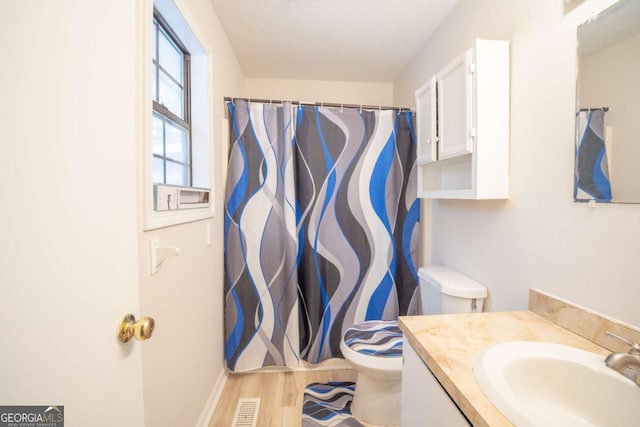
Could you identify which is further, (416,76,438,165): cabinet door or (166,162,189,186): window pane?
(416,76,438,165): cabinet door

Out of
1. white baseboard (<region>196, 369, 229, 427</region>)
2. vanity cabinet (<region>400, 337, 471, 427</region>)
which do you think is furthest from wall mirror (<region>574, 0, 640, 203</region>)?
white baseboard (<region>196, 369, 229, 427</region>)

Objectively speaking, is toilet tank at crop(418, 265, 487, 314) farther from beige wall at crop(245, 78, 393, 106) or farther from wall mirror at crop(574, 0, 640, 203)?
beige wall at crop(245, 78, 393, 106)

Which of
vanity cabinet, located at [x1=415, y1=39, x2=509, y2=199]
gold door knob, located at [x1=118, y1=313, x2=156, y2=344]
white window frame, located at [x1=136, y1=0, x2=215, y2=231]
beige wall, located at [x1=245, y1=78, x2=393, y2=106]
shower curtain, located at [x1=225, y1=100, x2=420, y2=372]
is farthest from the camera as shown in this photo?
beige wall, located at [x1=245, y1=78, x2=393, y2=106]

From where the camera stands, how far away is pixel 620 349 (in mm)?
766

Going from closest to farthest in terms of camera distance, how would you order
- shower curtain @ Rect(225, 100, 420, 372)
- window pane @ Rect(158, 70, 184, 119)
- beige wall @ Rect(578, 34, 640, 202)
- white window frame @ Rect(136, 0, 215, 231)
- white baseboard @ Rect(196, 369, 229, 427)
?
1. beige wall @ Rect(578, 34, 640, 202)
2. white window frame @ Rect(136, 0, 215, 231)
3. window pane @ Rect(158, 70, 184, 119)
4. white baseboard @ Rect(196, 369, 229, 427)
5. shower curtain @ Rect(225, 100, 420, 372)

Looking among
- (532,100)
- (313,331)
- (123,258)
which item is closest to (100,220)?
(123,258)

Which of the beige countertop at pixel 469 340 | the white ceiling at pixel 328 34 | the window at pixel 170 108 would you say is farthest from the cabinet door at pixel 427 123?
the window at pixel 170 108

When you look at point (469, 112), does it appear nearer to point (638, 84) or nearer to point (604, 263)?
point (638, 84)

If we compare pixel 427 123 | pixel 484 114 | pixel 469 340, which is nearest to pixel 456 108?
pixel 484 114

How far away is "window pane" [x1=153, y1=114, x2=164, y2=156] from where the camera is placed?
121 cm

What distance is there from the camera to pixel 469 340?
2.81 ft

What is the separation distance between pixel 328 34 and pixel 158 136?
1.27 m

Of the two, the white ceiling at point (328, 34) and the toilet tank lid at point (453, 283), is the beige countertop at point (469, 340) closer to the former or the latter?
the toilet tank lid at point (453, 283)

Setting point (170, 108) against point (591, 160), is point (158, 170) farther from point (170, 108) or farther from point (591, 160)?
point (591, 160)
